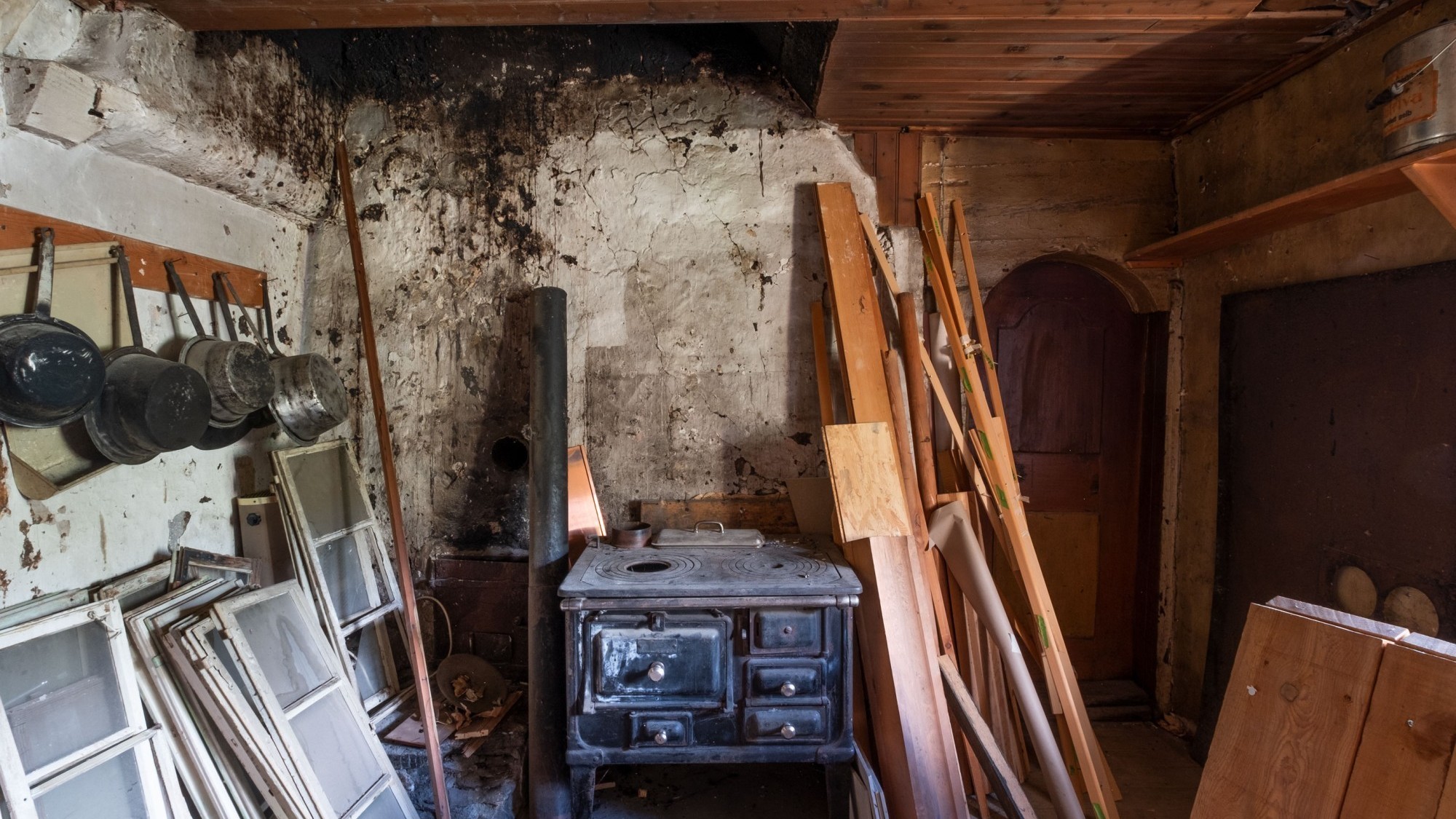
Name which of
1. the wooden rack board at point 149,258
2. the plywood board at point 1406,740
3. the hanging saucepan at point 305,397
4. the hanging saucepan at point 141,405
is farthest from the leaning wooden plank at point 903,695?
the wooden rack board at point 149,258

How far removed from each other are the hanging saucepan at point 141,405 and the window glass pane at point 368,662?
1077 millimetres

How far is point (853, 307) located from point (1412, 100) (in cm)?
162

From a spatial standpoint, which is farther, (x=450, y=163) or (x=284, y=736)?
(x=450, y=163)

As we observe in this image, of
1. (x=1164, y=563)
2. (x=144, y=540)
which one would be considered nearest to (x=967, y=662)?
(x=1164, y=563)

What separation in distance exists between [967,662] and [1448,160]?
2077 millimetres

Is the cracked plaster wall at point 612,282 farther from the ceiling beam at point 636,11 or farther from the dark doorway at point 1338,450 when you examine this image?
the dark doorway at point 1338,450

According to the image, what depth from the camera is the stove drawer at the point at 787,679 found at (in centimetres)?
213

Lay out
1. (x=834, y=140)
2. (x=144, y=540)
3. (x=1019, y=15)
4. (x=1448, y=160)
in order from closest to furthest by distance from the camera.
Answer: (x=1448, y=160) → (x=1019, y=15) → (x=144, y=540) → (x=834, y=140)

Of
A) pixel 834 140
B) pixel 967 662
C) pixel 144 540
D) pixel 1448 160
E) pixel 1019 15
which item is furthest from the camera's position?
pixel 834 140

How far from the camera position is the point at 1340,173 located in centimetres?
219

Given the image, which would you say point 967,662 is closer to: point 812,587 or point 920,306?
point 812,587

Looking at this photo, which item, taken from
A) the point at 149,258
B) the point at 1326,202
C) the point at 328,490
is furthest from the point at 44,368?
the point at 1326,202

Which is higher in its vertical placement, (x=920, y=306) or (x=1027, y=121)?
(x=1027, y=121)

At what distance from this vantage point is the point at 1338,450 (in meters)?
2.20
